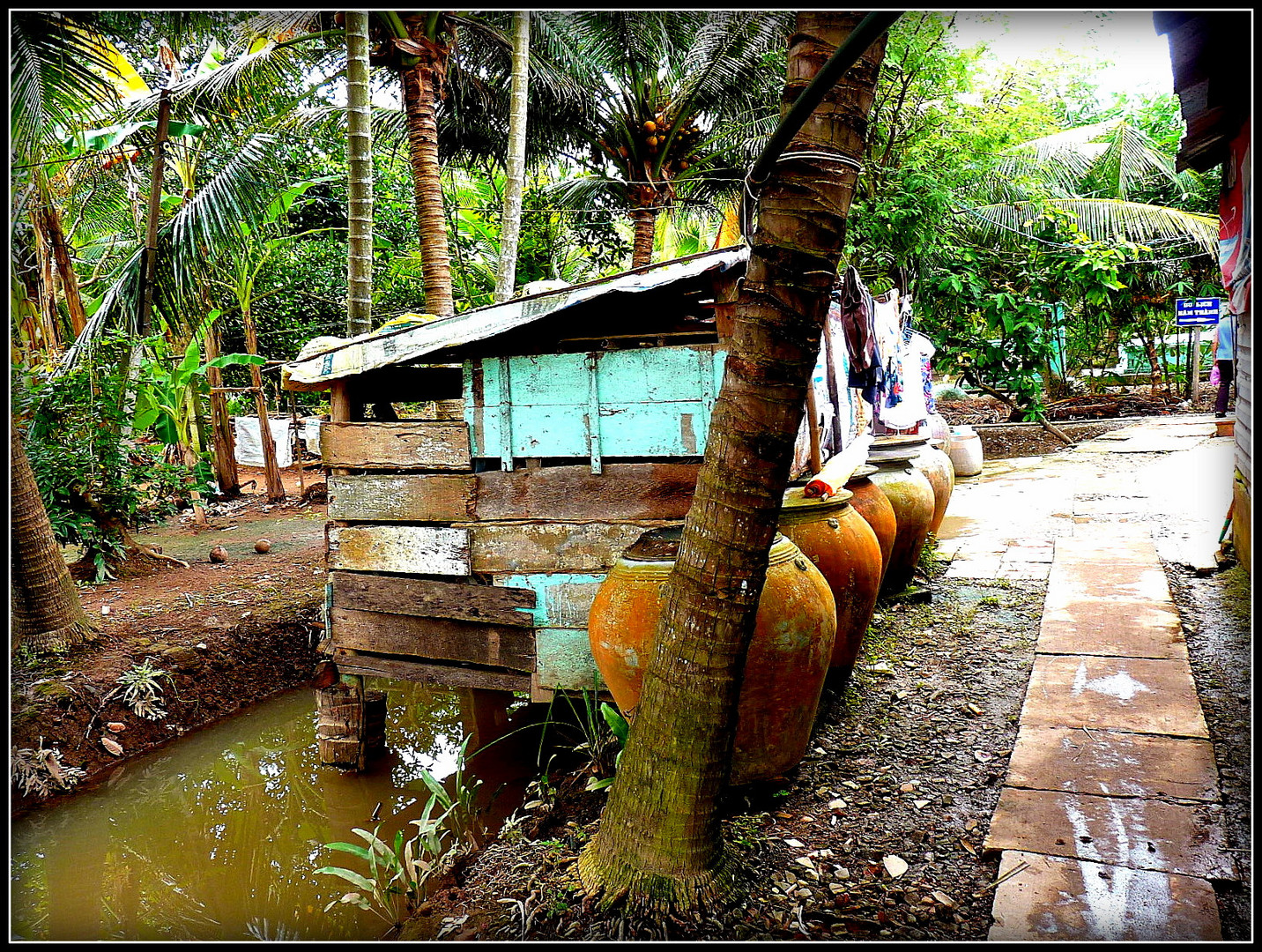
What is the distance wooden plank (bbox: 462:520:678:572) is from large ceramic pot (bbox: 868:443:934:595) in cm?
243

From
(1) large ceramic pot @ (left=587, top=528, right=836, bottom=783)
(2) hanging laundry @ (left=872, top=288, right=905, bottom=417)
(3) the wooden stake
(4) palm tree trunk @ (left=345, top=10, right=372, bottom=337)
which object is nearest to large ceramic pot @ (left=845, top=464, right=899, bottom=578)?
(2) hanging laundry @ (left=872, top=288, right=905, bottom=417)

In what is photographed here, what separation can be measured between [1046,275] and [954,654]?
10925 mm

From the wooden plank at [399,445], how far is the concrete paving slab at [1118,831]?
299 cm

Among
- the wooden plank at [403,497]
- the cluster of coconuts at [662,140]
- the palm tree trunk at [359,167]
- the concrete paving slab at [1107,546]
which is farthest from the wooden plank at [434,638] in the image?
the cluster of coconuts at [662,140]

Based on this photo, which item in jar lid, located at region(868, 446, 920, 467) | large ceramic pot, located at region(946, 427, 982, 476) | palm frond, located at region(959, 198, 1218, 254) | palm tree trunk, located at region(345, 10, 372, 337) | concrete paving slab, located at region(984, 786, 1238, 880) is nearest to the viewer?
concrete paving slab, located at region(984, 786, 1238, 880)

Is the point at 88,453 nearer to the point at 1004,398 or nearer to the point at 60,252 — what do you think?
the point at 60,252

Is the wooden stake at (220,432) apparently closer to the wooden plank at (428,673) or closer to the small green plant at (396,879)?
the wooden plank at (428,673)

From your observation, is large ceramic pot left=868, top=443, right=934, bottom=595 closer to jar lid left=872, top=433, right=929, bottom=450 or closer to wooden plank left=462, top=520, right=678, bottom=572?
jar lid left=872, top=433, right=929, bottom=450

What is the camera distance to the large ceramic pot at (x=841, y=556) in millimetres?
4070

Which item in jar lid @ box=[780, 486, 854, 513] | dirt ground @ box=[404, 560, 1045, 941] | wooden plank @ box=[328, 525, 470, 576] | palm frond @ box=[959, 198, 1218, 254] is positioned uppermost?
palm frond @ box=[959, 198, 1218, 254]

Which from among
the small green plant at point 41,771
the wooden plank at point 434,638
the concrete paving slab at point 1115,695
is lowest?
the small green plant at point 41,771

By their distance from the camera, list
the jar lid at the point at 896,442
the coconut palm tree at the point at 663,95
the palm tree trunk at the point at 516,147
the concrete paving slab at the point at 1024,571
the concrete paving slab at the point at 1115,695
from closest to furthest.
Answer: the concrete paving slab at the point at 1115,695 < the concrete paving slab at the point at 1024,571 < the jar lid at the point at 896,442 < the palm tree trunk at the point at 516,147 < the coconut palm tree at the point at 663,95

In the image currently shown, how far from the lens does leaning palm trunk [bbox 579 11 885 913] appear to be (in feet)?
7.38

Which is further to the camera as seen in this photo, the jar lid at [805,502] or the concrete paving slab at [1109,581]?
the concrete paving slab at [1109,581]
